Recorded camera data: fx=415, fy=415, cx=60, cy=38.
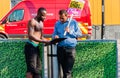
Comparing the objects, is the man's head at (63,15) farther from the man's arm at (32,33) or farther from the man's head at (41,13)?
the man's arm at (32,33)

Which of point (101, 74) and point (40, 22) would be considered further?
point (101, 74)

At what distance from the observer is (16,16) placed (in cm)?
1977

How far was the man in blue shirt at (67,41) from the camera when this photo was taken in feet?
26.9

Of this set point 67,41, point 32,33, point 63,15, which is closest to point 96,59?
point 67,41

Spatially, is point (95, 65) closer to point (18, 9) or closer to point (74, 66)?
point (74, 66)

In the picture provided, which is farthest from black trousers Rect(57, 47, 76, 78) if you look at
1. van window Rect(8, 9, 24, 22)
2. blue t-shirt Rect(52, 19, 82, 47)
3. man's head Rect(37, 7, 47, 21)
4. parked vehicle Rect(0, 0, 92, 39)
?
van window Rect(8, 9, 24, 22)

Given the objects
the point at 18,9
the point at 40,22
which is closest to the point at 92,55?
the point at 40,22

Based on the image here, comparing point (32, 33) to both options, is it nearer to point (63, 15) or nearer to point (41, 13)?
point (41, 13)

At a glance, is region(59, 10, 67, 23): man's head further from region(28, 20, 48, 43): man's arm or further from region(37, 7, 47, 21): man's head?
region(28, 20, 48, 43): man's arm

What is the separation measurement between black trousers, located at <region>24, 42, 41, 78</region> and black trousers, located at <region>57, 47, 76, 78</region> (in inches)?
18.3

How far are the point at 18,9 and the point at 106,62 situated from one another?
1140 centimetres

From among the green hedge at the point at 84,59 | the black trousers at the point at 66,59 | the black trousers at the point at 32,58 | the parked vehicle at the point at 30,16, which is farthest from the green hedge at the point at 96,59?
the parked vehicle at the point at 30,16

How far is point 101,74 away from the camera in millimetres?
8953

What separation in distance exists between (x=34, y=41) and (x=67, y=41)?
666 mm
